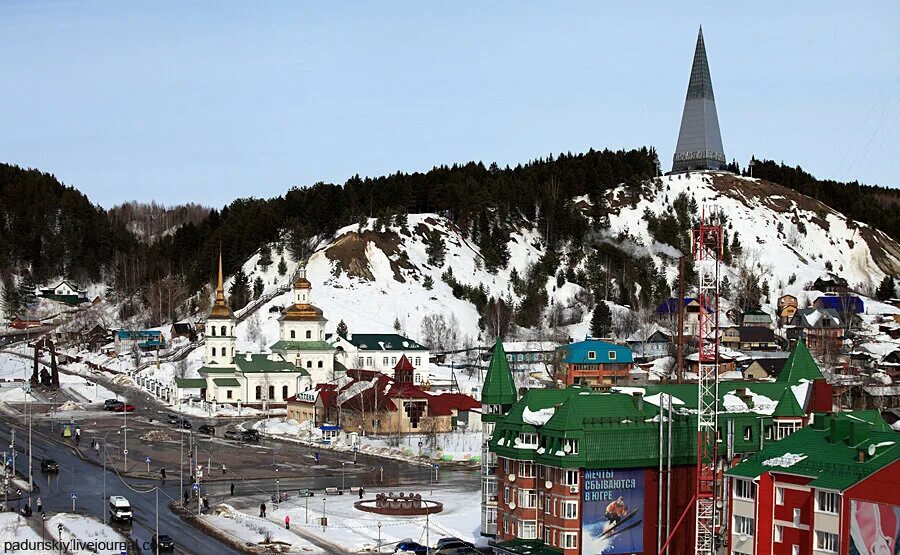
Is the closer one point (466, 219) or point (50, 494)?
point (50, 494)

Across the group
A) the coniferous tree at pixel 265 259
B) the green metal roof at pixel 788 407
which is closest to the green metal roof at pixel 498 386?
the green metal roof at pixel 788 407

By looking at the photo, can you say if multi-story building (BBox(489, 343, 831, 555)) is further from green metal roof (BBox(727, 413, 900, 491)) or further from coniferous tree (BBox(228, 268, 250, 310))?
coniferous tree (BBox(228, 268, 250, 310))

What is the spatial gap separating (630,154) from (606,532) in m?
133

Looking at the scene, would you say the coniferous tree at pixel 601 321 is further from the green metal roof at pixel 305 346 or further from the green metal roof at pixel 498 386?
the green metal roof at pixel 498 386

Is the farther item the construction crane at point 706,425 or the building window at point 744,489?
the construction crane at point 706,425

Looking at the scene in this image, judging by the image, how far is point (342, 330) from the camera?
12556 cm

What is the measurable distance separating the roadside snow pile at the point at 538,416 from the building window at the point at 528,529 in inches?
151

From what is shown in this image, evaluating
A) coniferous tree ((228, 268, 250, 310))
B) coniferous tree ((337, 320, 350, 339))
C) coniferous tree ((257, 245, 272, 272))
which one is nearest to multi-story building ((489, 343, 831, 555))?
coniferous tree ((337, 320, 350, 339))

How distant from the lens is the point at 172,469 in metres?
72.8

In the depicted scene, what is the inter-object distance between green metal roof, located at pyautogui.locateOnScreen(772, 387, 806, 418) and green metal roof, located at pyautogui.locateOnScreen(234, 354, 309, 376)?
64.7 meters

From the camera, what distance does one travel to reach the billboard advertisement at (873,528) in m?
39.1

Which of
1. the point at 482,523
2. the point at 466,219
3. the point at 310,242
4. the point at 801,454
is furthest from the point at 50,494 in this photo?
the point at 466,219

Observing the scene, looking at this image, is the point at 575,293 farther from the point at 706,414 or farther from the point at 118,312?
the point at 706,414

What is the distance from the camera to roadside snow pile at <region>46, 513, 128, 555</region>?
49809 mm
